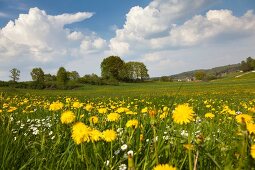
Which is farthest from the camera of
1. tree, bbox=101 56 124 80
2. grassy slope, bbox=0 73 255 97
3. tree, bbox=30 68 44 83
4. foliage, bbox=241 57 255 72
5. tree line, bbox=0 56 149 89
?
foliage, bbox=241 57 255 72

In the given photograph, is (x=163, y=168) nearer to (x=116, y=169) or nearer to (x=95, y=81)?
(x=116, y=169)

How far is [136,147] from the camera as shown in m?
2.37

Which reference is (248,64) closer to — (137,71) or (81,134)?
(137,71)

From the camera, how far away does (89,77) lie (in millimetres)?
101000

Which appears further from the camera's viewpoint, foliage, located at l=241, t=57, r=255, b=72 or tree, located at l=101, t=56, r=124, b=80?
foliage, located at l=241, t=57, r=255, b=72

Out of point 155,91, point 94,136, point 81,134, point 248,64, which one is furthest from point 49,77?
point 248,64

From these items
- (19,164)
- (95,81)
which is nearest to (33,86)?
(95,81)

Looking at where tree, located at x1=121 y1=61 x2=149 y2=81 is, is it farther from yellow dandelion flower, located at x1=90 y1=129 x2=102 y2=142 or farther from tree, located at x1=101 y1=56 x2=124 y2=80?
yellow dandelion flower, located at x1=90 y1=129 x2=102 y2=142

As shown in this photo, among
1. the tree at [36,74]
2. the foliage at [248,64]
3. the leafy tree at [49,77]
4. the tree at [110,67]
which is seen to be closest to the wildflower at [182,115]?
the tree at [36,74]

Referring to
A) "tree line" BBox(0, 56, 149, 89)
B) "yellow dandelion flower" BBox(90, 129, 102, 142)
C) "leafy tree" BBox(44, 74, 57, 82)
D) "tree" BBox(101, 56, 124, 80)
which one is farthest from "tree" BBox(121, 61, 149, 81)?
"yellow dandelion flower" BBox(90, 129, 102, 142)

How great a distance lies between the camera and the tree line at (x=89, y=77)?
62716 mm

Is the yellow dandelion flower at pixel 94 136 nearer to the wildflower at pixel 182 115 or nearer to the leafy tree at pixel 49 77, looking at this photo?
the wildflower at pixel 182 115

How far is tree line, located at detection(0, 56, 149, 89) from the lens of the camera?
62.7 m

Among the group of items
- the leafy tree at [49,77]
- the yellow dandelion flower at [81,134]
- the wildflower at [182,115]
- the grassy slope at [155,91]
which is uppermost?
the leafy tree at [49,77]
